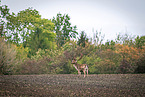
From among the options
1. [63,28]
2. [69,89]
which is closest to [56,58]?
[69,89]

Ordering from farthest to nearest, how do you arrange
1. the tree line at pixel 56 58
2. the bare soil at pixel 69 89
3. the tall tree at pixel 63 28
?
the tall tree at pixel 63 28 < the tree line at pixel 56 58 < the bare soil at pixel 69 89

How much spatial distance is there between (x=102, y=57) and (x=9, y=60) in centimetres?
1188

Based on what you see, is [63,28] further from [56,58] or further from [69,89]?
[69,89]

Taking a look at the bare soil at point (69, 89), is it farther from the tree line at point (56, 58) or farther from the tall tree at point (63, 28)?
the tall tree at point (63, 28)

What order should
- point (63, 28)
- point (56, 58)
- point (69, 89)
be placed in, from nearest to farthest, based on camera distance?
point (69, 89)
point (56, 58)
point (63, 28)

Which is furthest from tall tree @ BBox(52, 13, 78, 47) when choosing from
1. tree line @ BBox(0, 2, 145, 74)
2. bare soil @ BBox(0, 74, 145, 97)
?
bare soil @ BBox(0, 74, 145, 97)

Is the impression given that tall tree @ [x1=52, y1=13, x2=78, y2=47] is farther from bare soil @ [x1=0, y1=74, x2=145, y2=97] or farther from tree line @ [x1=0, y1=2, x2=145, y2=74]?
bare soil @ [x1=0, y1=74, x2=145, y2=97]

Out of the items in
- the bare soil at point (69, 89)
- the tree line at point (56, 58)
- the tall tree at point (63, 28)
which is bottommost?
the bare soil at point (69, 89)

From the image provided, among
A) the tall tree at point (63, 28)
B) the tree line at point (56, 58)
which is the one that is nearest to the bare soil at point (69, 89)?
the tree line at point (56, 58)

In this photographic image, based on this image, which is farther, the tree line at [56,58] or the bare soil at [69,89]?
the tree line at [56,58]

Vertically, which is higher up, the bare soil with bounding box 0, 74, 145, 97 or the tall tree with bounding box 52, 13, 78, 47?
the tall tree with bounding box 52, 13, 78, 47

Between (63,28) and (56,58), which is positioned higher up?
(63,28)

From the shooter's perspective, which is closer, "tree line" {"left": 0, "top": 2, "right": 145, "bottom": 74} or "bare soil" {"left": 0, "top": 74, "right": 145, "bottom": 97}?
"bare soil" {"left": 0, "top": 74, "right": 145, "bottom": 97}

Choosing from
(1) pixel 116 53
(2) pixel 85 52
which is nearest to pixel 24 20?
(2) pixel 85 52
